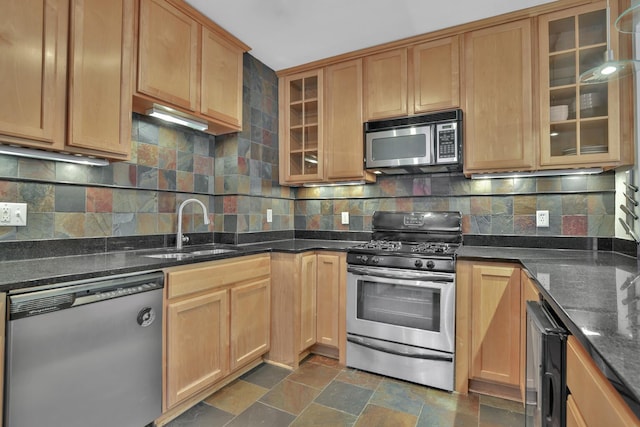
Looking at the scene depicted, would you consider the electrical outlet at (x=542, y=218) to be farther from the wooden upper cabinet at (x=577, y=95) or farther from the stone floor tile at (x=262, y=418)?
the stone floor tile at (x=262, y=418)

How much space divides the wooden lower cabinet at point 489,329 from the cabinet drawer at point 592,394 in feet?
3.66

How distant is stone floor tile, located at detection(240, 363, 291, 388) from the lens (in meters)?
2.24

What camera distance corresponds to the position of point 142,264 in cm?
162

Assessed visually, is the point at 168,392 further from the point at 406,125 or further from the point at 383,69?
the point at 383,69

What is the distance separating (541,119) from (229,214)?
2.37 meters

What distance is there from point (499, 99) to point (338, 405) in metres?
2.30

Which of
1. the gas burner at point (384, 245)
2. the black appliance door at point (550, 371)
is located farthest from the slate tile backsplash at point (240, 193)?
the black appliance door at point (550, 371)

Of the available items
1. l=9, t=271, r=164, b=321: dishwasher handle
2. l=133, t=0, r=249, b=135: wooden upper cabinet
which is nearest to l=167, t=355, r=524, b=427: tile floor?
l=9, t=271, r=164, b=321: dishwasher handle

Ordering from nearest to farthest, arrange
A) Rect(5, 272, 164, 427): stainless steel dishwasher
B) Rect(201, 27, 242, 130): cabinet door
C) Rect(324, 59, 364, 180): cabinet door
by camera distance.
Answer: Rect(5, 272, 164, 427): stainless steel dishwasher < Rect(201, 27, 242, 130): cabinet door < Rect(324, 59, 364, 180): cabinet door

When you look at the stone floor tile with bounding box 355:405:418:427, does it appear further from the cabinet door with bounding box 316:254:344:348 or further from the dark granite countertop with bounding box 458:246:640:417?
the dark granite countertop with bounding box 458:246:640:417

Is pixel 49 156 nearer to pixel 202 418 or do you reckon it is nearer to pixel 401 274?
pixel 202 418

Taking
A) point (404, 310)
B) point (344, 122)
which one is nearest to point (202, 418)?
point (404, 310)

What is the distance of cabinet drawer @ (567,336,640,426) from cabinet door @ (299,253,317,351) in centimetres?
177

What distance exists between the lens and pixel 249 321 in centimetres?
229
